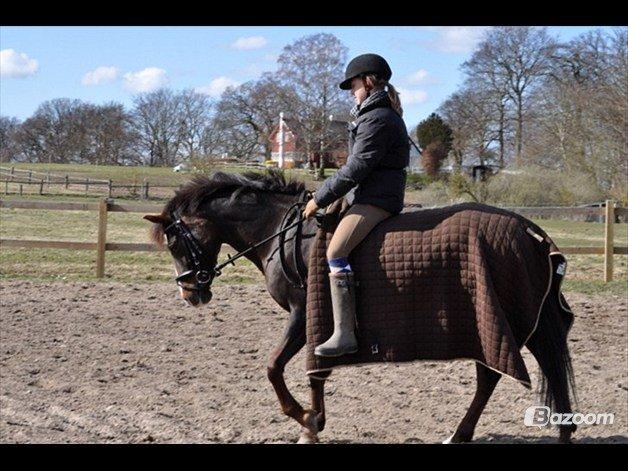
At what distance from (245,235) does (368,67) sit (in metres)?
1.51

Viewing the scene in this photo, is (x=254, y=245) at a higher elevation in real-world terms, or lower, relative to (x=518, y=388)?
higher

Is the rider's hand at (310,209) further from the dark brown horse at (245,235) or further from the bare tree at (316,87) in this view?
the bare tree at (316,87)

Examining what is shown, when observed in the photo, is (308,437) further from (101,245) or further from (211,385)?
(101,245)

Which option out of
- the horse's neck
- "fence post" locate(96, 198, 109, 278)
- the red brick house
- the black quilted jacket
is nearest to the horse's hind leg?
the black quilted jacket

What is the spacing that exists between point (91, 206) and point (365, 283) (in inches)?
365

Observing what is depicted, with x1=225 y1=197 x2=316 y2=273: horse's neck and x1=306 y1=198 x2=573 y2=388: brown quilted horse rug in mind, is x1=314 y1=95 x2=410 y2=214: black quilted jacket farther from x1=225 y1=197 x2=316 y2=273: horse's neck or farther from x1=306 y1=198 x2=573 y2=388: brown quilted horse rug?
x1=225 y1=197 x2=316 y2=273: horse's neck

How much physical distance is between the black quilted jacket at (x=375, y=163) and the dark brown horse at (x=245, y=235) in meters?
0.52

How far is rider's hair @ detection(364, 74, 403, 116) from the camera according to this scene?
4844 mm

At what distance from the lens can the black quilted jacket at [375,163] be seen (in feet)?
15.5

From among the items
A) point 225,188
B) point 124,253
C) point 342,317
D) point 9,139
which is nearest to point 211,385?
point 225,188

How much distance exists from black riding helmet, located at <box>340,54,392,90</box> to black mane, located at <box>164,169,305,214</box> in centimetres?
104
